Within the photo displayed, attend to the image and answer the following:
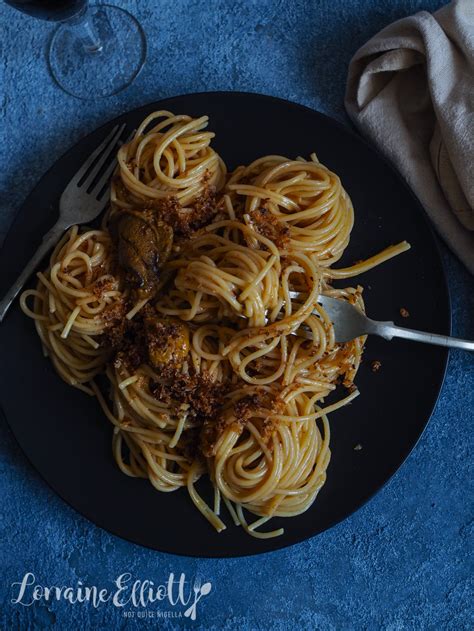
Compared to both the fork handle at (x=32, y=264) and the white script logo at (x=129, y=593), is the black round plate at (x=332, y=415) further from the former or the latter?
the white script logo at (x=129, y=593)

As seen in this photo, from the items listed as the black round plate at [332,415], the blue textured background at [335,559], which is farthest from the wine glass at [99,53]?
the blue textured background at [335,559]

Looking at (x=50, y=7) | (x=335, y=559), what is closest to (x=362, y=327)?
(x=335, y=559)

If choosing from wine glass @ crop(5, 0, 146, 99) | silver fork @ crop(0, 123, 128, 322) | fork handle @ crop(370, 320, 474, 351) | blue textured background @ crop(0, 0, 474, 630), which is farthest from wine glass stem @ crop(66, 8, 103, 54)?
fork handle @ crop(370, 320, 474, 351)

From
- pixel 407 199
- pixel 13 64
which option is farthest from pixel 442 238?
pixel 13 64

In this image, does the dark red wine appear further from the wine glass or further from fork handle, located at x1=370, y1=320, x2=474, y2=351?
fork handle, located at x1=370, y1=320, x2=474, y2=351

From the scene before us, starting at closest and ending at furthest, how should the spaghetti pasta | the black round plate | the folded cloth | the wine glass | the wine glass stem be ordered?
the spaghetti pasta → the black round plate → the folded cloth → the wine glass stem → the wine glass

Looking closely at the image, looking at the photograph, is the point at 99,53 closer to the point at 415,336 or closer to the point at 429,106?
the point at 429,106

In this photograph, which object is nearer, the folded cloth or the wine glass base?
the folded cloth
